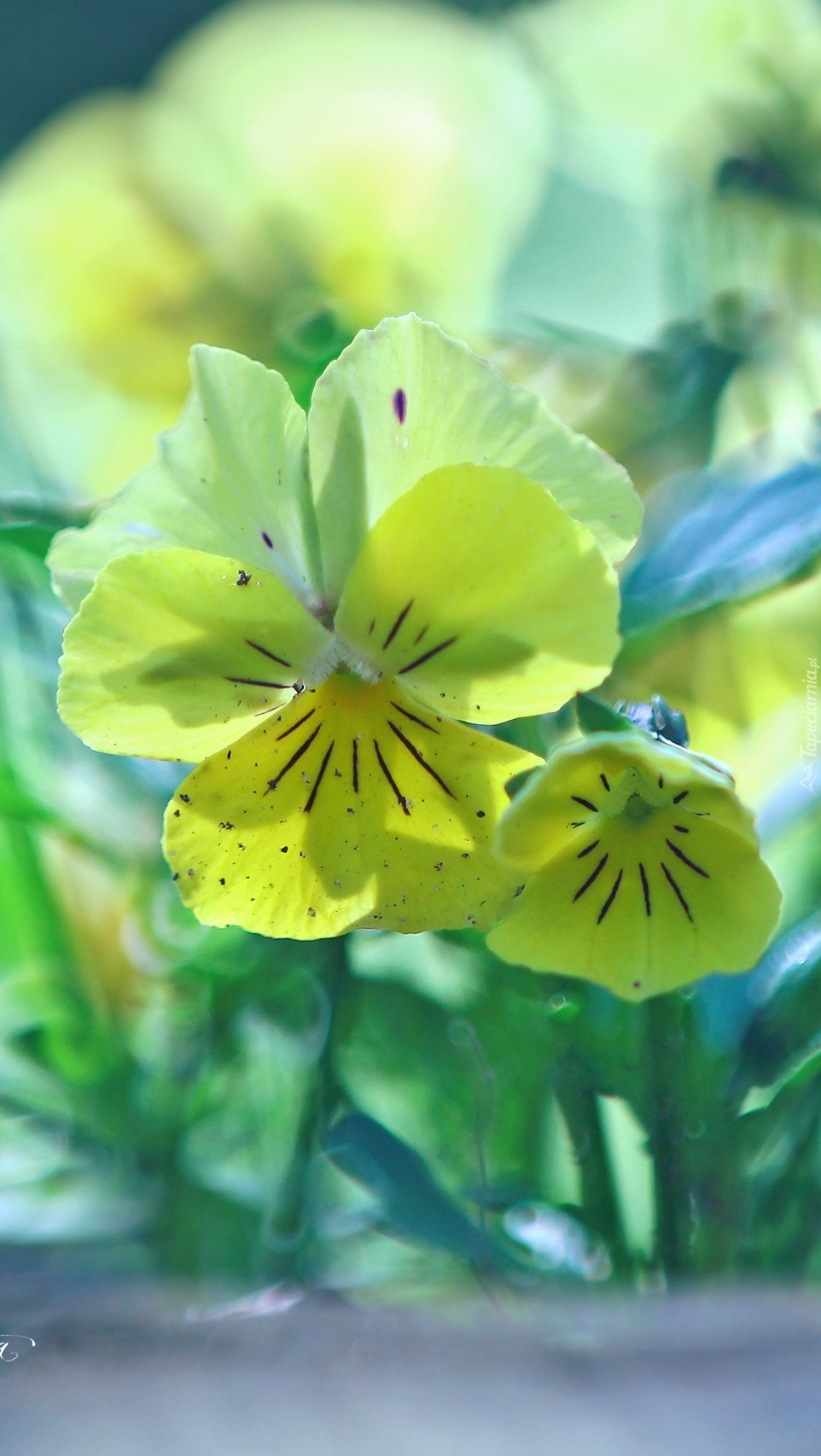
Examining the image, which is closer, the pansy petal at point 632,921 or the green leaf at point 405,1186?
the pansy petal at point 632,921

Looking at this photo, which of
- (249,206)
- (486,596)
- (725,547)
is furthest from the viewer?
(249,206)

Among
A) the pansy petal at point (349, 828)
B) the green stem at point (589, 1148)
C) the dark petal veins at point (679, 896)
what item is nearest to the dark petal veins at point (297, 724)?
the pansy petal at point (349, 828)

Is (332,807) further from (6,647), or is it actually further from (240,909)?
(6,647)

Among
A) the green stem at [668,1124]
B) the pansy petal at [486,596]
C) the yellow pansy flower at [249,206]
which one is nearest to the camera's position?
the pansy petal at [486,596]

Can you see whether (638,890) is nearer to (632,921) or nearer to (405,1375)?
(632,921)

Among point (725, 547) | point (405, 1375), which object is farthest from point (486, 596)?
point (405, 1375)

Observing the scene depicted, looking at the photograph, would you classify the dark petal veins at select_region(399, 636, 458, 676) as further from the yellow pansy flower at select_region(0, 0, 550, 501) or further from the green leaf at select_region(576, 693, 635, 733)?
the yellow pansy flower at select_region(0, 0, 550, 501)

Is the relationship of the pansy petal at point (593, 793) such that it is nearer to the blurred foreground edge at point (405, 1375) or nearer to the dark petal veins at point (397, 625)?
the dark petal veins at point (397, 625)

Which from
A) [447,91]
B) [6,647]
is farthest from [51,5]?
[6,647]

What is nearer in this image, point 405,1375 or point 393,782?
point 393,782
